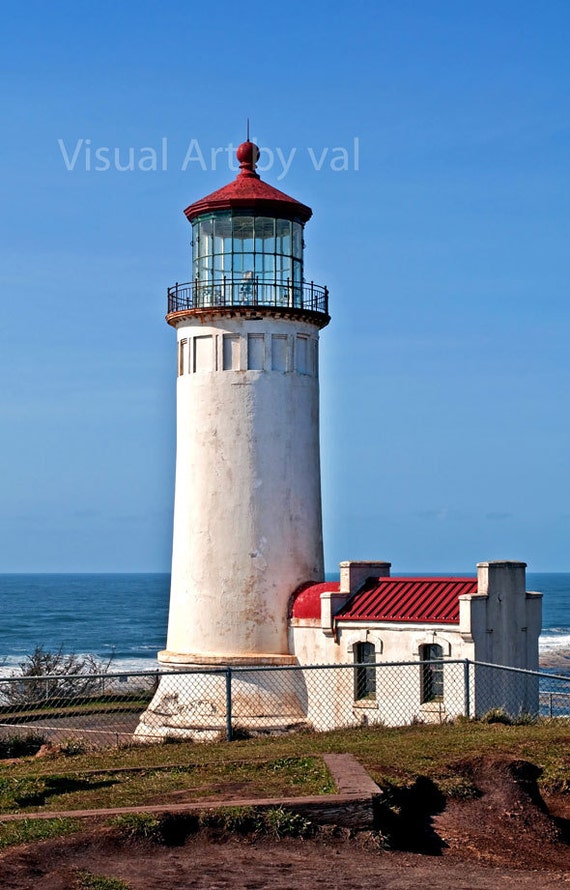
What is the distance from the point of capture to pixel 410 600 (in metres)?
21.6

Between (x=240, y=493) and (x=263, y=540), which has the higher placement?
(x=240, y=493)

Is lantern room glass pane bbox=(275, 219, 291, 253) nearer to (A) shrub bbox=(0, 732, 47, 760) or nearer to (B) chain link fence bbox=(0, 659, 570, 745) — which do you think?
(B) chain link fence bbox=(0, 659, 570, 745)

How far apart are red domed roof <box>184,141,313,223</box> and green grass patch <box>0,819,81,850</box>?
15085 millimetres

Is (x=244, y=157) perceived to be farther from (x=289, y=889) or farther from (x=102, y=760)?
(x=289, y=889)

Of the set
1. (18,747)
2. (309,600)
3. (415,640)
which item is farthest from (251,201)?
→ (18,747)

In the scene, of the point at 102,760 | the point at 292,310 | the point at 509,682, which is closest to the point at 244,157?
the point at 292,310

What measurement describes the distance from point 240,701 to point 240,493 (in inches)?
149

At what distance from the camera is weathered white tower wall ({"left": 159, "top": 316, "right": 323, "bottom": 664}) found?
22781 millimetres

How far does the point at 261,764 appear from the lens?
12.9m

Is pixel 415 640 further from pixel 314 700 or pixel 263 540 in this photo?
pixel 263 540

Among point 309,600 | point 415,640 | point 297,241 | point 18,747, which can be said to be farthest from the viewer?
point 297,241

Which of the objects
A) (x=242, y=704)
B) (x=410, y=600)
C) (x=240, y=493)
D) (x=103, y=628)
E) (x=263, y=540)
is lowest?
(x=242, y=704)

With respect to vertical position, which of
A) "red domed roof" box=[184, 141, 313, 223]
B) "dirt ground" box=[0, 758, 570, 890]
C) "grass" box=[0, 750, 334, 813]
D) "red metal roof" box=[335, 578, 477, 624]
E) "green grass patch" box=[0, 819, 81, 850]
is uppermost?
"red domed roof" box=[184, 141, 313, 223]

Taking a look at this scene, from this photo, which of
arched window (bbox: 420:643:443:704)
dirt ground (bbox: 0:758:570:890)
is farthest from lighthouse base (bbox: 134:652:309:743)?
dirt ground (bbox: 0:758:570:890)
